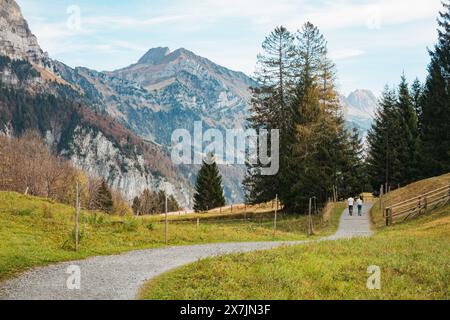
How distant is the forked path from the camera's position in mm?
14953

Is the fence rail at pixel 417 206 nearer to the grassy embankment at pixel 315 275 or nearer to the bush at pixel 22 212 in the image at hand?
the grassy embankment at pixel 315 275

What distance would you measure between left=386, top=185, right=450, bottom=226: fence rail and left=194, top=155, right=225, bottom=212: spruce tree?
50675 mm

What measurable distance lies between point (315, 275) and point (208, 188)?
79678 millimetres

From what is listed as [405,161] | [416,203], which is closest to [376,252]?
[416,203]

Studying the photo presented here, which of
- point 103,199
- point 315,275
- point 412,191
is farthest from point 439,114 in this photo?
point 103,199

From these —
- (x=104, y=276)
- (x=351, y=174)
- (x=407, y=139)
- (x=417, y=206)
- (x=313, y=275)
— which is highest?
(x=407, y=139)

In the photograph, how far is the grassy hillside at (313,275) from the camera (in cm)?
1477

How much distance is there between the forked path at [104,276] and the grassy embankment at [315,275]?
0.92 meters

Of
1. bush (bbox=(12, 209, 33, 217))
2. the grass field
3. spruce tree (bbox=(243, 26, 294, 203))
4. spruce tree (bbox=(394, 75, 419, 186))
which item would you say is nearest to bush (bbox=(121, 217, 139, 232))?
the grass field

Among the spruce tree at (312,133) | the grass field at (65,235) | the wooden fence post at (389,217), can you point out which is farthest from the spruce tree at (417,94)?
the grass field at (65,235)

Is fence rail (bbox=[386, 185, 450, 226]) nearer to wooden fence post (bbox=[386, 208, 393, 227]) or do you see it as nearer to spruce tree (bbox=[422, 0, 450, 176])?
wooden fence post (bbox=[386, 208, 393, 227])

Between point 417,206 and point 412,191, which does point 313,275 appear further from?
point 412,191

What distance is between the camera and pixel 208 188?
96.8 metres
